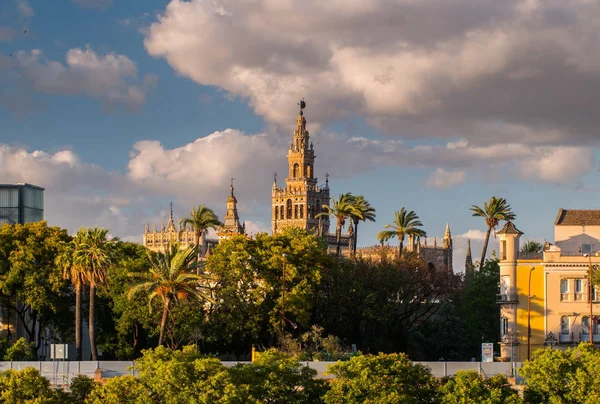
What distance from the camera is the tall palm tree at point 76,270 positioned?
92188mm

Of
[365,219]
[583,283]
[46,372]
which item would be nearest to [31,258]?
[46,372]

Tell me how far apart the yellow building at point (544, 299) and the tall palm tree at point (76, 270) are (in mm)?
32727

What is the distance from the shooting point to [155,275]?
90.1 meters

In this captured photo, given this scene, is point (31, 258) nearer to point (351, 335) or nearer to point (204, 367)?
point (351, 335)

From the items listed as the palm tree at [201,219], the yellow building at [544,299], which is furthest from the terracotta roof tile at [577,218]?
the palm tree at [201,219]

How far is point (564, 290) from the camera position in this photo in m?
102

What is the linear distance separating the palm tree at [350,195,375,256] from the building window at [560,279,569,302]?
38355 mm

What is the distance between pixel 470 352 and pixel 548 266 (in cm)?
1634

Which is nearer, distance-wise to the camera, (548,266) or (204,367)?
(204,367)

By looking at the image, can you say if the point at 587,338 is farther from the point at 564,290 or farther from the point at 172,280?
the point at 172,280

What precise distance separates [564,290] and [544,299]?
172 centimetres

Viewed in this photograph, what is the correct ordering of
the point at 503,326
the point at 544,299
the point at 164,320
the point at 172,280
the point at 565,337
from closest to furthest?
the point at 172,280 < the point at 164,320 < the point at 565,337 < the point at 544,299 < the point at 503,326

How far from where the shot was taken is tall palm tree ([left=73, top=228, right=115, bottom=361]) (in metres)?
91.4

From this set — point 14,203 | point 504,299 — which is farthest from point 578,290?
point 14,203
